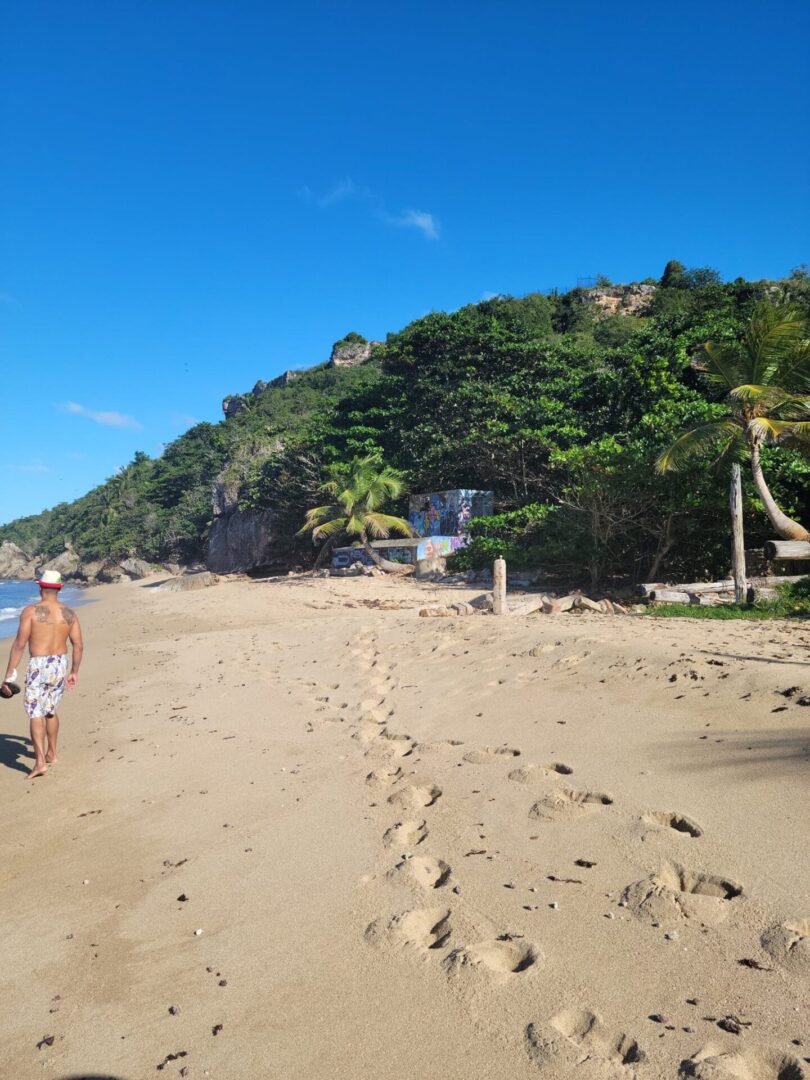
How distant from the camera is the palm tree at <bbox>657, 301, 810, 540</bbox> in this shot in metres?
9.97

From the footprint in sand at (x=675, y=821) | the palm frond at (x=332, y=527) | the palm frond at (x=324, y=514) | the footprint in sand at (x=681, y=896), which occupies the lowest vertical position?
the footprint in sand at (x=681, y=896)

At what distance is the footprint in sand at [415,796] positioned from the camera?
3.64 meters

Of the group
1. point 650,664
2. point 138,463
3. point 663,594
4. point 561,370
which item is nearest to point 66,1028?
point 650,664

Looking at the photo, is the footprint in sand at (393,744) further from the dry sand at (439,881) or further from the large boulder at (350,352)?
the large boulder at (350,352)

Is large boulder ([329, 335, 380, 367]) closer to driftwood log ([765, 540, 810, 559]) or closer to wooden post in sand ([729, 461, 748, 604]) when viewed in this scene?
wooden post in sand ([729, 461, 748, 604])

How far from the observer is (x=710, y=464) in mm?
12070

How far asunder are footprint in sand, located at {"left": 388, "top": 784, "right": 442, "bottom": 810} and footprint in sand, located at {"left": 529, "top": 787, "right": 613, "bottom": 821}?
0.64 metres

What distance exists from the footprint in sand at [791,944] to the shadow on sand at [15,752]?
531cm

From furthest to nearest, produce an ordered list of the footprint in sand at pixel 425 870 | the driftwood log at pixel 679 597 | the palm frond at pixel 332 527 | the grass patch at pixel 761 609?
the palm frond at pixel 332 527
the driftwood log at pixel 679 597
the grass patch at pixel 761 609
the footprint in sand at pixel 425 870

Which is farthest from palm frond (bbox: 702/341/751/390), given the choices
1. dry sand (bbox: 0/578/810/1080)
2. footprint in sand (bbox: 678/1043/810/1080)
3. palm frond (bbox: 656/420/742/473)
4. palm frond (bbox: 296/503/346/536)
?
palm frond (bbox: 296/503/346/536)

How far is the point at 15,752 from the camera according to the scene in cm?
564

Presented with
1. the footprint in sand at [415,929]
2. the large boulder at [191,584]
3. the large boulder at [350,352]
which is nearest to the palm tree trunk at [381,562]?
the large boulder at [191,584]

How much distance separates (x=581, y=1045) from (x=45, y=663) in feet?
15.6

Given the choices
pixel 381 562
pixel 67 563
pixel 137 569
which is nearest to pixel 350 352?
pixel 67 563
